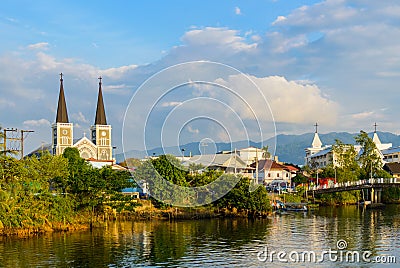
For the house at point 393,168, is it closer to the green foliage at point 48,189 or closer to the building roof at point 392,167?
the building roof at point 392,167

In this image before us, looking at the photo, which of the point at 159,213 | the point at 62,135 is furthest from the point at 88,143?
the point at 159,213

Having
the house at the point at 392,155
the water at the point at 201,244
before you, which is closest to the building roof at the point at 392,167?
the house at the point at 392,155

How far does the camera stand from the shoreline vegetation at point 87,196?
31.9 meters

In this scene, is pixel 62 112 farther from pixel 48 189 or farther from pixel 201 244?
pixel 201 244

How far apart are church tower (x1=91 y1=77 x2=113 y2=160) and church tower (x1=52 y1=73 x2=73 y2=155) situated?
14.2 ft

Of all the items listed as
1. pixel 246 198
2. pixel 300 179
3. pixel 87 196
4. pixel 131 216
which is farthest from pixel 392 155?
pixel 87 196

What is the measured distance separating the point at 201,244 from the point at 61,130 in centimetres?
6716

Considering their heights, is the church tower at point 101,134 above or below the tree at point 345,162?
above

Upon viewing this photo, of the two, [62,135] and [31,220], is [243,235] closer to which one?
[31,220]

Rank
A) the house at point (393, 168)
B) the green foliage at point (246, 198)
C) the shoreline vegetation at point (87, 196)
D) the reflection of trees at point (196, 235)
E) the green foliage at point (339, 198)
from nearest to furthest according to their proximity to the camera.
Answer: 1. the reflection of trees at point (196, 235)
2. the shoreline vegetation at point (87, 196)
3. the green foliage at point (246, 198)
4. the green foliage at point (339, 198)
5. the house at point (393, 168)

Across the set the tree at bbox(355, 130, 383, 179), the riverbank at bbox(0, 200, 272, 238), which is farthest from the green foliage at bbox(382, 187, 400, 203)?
the riverbank at bbox(0, 200, 272, 238)

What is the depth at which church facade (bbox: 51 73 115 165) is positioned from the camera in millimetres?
90438

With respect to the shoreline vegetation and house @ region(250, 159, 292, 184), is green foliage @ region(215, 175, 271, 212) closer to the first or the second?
the shoreline vegetation

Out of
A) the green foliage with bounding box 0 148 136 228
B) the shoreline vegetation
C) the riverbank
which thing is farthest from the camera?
the shoreline vegetation
